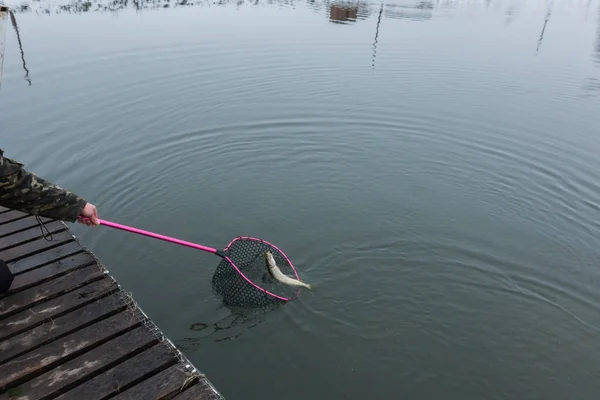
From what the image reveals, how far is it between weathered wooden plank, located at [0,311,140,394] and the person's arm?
1.14 metres

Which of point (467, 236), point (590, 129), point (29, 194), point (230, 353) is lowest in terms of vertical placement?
point (230, 353)

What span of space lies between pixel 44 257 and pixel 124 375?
2.25 m

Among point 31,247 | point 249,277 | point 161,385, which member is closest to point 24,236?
point 31,247

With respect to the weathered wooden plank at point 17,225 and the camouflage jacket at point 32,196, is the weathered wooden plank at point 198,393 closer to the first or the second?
the camouflage jacket at point 32,196

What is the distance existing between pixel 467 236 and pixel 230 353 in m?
4.41

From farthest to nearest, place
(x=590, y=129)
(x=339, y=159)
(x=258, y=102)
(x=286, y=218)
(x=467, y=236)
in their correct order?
(x=258, y=102), (x=590, y=129), (x=339, y=159), (x=286, y=218), (x=467, y=236)

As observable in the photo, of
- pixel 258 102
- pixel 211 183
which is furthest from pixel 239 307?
pixel 258 102

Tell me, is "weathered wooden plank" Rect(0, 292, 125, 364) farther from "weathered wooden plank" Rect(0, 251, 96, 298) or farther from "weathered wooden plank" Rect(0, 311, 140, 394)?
"weathered wooden plank" Rect(0, 251, 96, 298)

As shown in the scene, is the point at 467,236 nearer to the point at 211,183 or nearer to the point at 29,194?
the point at 211,183

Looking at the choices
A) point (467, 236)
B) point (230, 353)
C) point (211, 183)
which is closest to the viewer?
point (230, 353)

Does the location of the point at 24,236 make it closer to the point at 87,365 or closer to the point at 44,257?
the point at 44,257

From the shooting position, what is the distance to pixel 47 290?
4801 millimetres

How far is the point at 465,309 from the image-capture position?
6004mm

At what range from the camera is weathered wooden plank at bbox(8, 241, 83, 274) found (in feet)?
16.8
